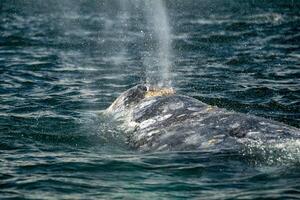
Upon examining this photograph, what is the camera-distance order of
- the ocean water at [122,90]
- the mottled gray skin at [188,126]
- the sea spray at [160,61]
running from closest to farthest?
the ocean water at [122,90] → the mottled gray skin at [188,126] → the sea spray at [160,61]

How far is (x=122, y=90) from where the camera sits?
46.7 ft

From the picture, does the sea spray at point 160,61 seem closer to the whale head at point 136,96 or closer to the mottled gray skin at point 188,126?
the whale head at point 136,96

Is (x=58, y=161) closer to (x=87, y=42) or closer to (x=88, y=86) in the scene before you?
(x=88, y=86)

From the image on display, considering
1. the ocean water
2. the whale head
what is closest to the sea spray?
the ocean water

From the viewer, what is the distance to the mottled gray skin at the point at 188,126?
7.94m

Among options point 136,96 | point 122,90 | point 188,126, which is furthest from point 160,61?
point 188,126

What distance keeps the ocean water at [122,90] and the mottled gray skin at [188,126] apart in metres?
0.22

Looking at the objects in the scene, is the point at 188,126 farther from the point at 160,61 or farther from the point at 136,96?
the point at 160,61

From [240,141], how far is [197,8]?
29.3 m

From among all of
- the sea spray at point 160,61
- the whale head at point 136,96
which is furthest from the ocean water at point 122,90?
the whale head at point 136,96

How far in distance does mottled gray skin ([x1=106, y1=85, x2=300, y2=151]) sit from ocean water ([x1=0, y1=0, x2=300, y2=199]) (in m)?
0.22

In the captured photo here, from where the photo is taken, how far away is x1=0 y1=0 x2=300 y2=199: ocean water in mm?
7090

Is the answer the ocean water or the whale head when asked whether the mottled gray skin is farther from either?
the ocean water

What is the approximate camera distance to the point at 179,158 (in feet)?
26.0
